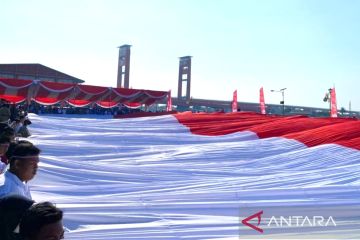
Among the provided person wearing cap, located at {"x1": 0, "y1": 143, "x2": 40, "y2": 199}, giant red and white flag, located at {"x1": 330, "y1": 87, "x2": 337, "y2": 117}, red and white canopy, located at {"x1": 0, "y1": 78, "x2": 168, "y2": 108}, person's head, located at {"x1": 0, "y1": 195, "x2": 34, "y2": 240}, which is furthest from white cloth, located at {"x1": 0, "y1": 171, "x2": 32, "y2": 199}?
giant red and white flag, located at {"x1": 330, "y1": 87, "x2": 337, "y2": 117}

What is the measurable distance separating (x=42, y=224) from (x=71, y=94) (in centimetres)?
1416

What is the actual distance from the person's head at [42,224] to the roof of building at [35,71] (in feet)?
90.8

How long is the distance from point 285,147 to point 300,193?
6.30ft

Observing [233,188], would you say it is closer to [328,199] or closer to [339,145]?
[328,199]

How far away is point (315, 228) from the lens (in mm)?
2770

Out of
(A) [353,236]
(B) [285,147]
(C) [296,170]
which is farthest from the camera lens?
(B) [285,147]

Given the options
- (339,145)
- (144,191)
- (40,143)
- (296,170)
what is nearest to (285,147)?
(339,145)

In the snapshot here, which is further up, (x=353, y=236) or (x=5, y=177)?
(x=5, y=177)

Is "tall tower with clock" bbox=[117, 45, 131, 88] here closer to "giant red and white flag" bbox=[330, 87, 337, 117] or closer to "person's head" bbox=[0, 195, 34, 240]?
"giant red and white flag" bbox=[330, 87, 337, 117]

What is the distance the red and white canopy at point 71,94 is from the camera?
14.0 meters

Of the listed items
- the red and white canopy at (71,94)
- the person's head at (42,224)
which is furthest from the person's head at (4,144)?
the red and white canopy at (71,94)

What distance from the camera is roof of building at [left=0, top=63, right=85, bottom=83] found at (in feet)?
90.2

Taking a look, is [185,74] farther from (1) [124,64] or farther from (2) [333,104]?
(2) [333,104]

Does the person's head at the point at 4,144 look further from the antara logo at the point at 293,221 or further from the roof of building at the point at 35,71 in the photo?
the roof of building at the point at 35,71
